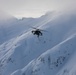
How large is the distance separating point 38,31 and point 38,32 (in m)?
0.54

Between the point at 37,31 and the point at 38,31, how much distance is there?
0.41 meters

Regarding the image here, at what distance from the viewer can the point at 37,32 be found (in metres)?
162

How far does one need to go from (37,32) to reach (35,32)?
0.92 metres

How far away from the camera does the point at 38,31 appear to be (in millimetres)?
162375

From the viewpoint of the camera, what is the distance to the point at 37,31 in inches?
6398

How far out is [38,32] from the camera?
531ft

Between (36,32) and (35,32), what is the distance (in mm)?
462

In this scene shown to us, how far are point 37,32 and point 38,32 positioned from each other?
1.27 ft

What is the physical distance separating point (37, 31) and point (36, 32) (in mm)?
604

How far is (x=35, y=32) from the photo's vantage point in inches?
6398

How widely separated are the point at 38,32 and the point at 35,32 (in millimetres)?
1266

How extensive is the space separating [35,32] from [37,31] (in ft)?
2.84
